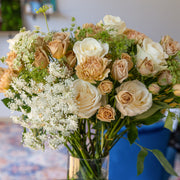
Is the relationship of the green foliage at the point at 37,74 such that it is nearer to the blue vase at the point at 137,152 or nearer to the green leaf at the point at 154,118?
the green leaf at the point at 154,118

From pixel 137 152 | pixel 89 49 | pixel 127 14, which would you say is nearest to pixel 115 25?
pixel 89 49

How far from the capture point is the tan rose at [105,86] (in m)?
0.61

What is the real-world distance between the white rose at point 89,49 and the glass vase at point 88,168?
32 cm

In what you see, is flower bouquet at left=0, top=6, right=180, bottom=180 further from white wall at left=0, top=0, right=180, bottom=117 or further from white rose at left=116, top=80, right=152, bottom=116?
white wall at left=0, top=0, right=180, bottom=117

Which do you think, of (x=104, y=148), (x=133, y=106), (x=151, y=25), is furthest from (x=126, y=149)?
(x=151, y=25)

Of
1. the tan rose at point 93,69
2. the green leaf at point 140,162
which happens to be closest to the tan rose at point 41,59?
the tan rose at point 93,69

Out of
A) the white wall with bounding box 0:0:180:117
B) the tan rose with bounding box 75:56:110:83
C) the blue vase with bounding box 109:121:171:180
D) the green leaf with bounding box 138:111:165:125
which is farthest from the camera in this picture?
the white wall with bounding box 0:0:180:117

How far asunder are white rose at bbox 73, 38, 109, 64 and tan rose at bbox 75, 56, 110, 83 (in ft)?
0.05

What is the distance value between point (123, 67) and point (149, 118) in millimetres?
208

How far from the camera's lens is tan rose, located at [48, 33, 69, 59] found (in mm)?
639

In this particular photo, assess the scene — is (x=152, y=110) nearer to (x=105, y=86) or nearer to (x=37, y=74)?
(x=105, y=86)

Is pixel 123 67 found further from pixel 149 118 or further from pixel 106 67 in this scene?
pixel 149 118

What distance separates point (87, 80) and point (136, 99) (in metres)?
0.14

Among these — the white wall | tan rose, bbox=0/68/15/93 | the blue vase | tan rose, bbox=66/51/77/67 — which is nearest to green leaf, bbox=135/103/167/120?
tan rose, bbox=66/51/77/67
